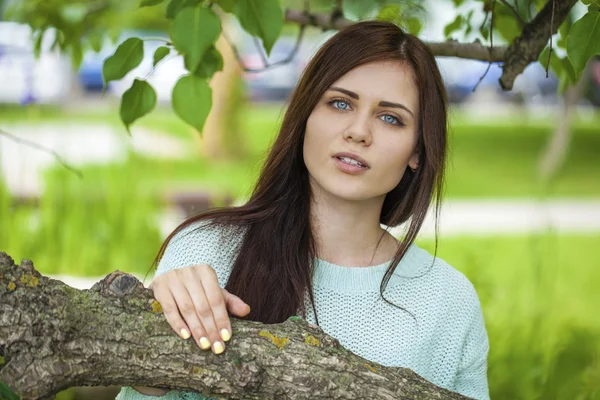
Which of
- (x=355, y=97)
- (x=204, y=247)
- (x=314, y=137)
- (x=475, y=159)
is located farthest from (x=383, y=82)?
(x=475, y=159)

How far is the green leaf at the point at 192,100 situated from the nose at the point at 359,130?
0.31 metres

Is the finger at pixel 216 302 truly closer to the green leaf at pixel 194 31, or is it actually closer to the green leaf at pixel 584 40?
the green leaf at pixel 194 31

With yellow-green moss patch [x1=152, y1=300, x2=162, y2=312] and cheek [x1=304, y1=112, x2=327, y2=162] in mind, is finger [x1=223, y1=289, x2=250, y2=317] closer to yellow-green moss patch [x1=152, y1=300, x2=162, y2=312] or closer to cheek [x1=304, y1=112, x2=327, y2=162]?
yellow-green moss patch [x1=152, y1=300, x2=162, y2=312]

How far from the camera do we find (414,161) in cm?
205

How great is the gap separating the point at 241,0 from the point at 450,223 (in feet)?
19.8

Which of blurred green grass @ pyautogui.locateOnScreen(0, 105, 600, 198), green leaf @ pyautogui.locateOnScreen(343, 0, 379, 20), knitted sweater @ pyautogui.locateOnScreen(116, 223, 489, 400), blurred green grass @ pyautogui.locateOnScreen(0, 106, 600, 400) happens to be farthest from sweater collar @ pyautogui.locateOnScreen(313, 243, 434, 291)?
blurred green grass @ pyautogui.locateOnScreen(0, 105, 600, 198)

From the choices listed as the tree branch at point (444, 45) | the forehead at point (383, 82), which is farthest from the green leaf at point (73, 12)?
the forehead at point (383, 82)

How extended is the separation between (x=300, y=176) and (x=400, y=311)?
380 mm

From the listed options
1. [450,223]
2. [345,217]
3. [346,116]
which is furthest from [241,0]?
[450,223]

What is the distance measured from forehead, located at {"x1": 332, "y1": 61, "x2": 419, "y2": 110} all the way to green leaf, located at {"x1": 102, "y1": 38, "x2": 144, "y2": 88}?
0.43m

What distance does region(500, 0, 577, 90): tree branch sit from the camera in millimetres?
1967

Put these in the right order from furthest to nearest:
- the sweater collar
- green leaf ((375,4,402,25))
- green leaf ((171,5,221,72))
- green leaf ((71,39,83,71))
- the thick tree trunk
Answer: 1. green leaf ((71,39,83,71))
2. green leaf ((375,4,402,25))
3. the sweater collar
4. green leaf ((171,5,221,72))
5. the thick tree trunk

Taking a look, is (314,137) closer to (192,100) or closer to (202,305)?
(192,100)

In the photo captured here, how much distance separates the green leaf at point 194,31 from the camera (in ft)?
5.17
